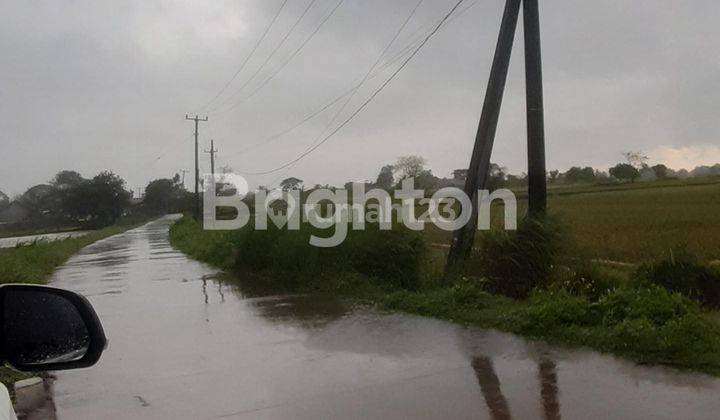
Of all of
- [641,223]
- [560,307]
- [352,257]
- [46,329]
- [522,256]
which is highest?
[46,329]

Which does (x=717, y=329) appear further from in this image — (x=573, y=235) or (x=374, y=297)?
(x=374, y=297)

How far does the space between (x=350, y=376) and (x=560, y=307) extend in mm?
2592

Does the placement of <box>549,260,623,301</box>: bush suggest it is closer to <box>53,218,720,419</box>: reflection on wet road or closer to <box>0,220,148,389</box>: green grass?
<box>53,218,720,419</box>: reflection on wet road

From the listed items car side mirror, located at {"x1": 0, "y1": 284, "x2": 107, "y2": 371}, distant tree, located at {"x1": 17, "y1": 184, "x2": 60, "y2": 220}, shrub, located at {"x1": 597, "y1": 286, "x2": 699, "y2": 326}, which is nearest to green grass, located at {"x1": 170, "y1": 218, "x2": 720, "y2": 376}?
shrub, located at {"x1": 597, "y1": 286, "x2": 699, "y2": 326}

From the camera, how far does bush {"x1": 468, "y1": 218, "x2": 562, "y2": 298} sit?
9.55 m

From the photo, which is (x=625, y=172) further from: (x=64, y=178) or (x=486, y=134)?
(x=64, y=178)

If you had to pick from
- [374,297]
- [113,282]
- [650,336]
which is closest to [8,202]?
[113,282]

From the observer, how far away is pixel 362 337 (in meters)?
7.92

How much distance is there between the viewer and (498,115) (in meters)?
10.8

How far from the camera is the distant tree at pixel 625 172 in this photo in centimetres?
4000

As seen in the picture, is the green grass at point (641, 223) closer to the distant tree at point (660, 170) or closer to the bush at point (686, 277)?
the bush at point (686, 277)

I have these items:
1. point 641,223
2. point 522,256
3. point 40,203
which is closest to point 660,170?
point 641,223

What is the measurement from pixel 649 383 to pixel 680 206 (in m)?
17.8

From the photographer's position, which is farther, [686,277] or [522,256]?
[522,256]
